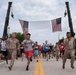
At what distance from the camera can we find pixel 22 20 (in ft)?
136

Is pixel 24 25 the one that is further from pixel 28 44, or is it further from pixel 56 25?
pixel 28 44

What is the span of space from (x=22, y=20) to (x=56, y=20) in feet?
15.5

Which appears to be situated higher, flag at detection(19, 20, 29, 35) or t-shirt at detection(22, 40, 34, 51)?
flag at detection(19, 20, 29, 35)

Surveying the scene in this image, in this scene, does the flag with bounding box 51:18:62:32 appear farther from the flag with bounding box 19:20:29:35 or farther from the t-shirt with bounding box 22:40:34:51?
the t-shirt with bounding box 22:40:34:51

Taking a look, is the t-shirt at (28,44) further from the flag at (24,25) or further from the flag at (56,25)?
the flag at (56,25)

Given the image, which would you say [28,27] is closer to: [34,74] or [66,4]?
[66,4]

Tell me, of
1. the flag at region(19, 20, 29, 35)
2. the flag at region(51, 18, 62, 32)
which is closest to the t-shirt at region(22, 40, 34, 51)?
the flag at region(19, 20, 29, 35)

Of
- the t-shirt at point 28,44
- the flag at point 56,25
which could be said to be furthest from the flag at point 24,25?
the t-shirt at point 28,44

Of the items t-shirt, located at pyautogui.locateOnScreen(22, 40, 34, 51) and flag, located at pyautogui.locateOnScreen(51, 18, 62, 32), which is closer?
t-shirt, located at pyautogui.locateOnScreen(22, 40, 34, 51)

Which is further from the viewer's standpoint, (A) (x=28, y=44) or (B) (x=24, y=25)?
(B) (x=24, y=25)

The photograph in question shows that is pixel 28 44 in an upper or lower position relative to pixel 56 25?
lower

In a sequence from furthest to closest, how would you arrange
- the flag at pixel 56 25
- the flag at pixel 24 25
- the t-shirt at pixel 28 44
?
the flag at pixel 56 25, the flag at pixel 24 25, the t-shirt at pixel 28 44

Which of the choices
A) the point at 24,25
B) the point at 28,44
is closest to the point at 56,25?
the point at 24,25

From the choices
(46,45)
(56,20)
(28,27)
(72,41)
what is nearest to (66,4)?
(56,20)
